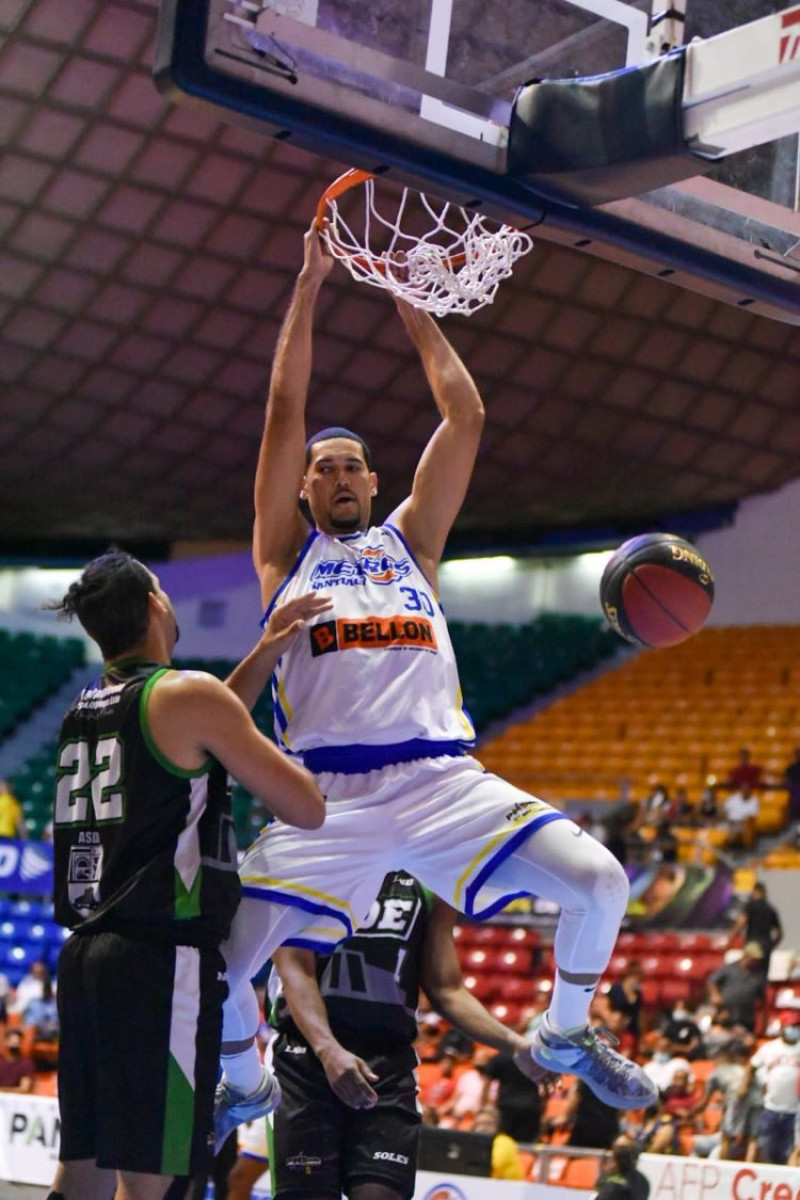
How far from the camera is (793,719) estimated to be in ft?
58.4

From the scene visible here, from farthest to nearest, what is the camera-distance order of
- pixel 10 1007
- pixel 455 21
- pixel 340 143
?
pixel 10 1007
pixel 455 21
pixel 340 143

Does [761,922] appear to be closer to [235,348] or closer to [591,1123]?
[591,1123]

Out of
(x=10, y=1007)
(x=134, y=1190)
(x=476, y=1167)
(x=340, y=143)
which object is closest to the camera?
(x=134, y=1190)

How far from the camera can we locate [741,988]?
39.1 ft

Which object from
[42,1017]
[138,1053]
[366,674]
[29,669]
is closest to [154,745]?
[138,1053]

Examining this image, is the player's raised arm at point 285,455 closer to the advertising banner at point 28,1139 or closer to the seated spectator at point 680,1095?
the advertising banner at point 28,1139

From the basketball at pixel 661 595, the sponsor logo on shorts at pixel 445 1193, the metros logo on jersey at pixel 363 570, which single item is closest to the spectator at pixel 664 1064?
the sponsor logo on shorts at pixel 445 1193

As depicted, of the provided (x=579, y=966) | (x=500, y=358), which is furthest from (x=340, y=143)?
(x=500, y=358)

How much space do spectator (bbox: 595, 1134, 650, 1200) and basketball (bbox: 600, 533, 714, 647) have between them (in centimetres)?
326

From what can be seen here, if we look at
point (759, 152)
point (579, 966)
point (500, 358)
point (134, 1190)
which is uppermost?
point (500, 358)

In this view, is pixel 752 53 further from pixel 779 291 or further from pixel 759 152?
pixel 779 291

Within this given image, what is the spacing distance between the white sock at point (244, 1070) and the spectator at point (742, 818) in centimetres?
1138

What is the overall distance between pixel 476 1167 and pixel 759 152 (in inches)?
227

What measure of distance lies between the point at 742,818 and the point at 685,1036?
5151mm
